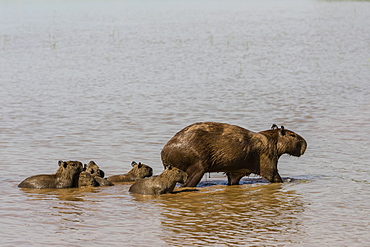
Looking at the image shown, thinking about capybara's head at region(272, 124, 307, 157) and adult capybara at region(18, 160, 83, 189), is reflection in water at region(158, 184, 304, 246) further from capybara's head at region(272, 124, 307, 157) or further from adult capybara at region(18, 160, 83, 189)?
adult capybara at region(18, 160, 83, 189)

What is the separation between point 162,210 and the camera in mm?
9125

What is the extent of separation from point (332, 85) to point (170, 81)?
4.66 metres

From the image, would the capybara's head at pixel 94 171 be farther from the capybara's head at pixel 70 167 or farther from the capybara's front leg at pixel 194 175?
the capybara's front leg at pixel 194 175

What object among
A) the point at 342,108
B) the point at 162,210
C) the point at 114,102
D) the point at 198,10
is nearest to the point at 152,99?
the point at 114,102

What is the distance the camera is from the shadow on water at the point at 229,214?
7.99 meters

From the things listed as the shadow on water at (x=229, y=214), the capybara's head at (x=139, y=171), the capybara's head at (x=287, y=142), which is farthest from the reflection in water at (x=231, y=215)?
the capybara's head at (x=139, y=171)

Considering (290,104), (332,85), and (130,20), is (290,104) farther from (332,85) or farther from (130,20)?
(130,20)

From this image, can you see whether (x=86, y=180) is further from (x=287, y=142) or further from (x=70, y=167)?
(x=287, y=142)

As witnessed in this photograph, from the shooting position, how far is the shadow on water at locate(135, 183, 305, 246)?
26.2 feet

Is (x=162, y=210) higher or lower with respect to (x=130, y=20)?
lower

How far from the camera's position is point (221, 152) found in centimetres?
1033

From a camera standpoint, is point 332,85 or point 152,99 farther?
point 332,85

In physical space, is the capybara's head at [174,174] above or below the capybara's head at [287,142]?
below

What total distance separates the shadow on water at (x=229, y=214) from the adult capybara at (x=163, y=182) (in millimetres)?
121
